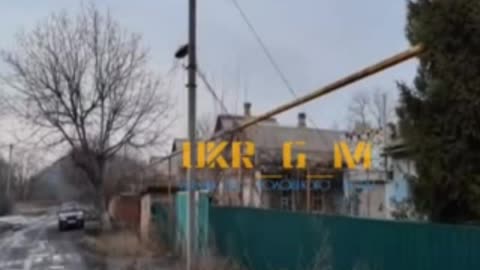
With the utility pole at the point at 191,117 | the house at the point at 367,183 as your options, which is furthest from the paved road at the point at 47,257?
the house at the point at 367,183

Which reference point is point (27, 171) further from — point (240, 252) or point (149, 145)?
point (240, 252)

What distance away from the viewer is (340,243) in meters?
7.28

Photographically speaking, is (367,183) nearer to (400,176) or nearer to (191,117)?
(400,176)

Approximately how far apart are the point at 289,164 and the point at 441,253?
22.7 m

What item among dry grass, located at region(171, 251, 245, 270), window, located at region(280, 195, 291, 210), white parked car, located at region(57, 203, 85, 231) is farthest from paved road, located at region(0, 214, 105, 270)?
white parked car, located at region(57, 203, 85, 231)

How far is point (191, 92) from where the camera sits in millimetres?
11570

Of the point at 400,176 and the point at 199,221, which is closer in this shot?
the point at 400,176

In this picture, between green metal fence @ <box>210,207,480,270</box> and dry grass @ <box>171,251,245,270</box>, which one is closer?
green metal fence @ <box>210,207,480,270</box>

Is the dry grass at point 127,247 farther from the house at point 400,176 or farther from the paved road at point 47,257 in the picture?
the house at point 400,176

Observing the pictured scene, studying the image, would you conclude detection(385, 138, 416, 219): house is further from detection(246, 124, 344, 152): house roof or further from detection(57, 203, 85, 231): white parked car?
detection(57, 203, 85, 231): white parked car

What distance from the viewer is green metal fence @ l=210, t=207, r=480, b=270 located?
5.32 metres

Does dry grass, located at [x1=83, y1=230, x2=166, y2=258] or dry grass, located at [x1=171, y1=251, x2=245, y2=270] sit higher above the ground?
dry grass, located at [x1=171, y1=251, x2=245, y2=270]

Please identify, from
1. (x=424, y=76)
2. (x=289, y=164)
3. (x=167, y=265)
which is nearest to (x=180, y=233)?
(x=167, y=265)

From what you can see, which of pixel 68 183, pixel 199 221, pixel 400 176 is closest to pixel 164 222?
pixel 199 221
